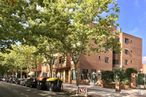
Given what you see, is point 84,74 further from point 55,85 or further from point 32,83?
point 55,85

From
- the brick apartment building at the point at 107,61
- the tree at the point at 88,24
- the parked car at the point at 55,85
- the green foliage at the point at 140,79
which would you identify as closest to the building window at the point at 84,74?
the brick apartment building at the point at 107,61

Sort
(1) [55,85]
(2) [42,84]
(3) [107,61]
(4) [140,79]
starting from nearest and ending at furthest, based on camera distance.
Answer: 1. (1) [55,85]
2. (4) [140,79]
3. (2) [42,84]
4. (3) [107,61]

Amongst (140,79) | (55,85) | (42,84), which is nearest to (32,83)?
(42,84)

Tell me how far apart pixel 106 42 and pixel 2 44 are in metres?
12.2

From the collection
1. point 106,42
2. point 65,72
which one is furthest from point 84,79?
point 106,42

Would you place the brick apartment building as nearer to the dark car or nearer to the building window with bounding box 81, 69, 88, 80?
the building window with bounding box 81, 69, 88, 80

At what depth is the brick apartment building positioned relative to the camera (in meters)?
68.7

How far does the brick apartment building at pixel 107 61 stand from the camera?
2704 inches

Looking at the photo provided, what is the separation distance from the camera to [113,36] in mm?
36594

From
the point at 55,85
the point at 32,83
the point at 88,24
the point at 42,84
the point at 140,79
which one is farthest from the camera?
the point at 32,83

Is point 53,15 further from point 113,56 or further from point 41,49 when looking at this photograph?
point 113,56

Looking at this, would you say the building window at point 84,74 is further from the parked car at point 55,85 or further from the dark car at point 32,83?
the parked car at point 55,85

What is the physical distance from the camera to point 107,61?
74812mm

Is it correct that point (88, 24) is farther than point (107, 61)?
No
